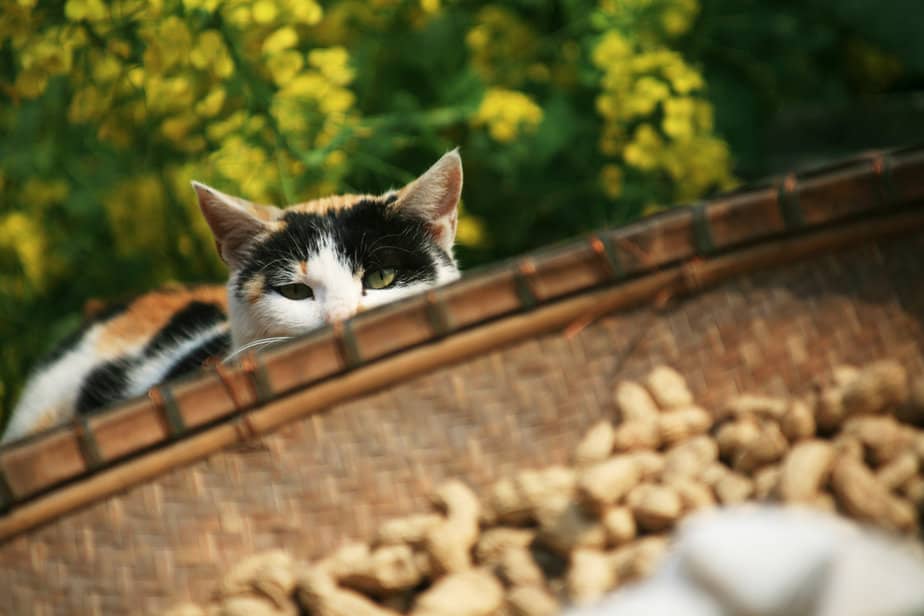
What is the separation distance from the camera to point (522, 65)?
181cm

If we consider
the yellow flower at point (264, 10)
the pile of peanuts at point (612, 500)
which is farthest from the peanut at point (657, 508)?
the yellow flower at point (264, 10)

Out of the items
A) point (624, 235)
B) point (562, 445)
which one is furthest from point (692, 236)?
point (562, 445)

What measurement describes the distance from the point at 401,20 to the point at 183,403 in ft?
3.78

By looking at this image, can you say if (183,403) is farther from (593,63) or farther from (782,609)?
(593,63)

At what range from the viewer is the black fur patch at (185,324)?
1315 mm

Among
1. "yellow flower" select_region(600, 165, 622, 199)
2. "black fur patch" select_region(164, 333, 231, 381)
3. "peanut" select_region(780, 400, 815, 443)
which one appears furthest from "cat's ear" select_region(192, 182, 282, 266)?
"yellow flower" select_region(600, 165, 622, 199)

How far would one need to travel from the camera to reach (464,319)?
867 mm

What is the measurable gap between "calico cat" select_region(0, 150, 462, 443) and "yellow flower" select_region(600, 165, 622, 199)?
→ 0.60 meters

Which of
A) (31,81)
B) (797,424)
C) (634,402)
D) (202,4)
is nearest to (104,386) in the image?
(31,81)

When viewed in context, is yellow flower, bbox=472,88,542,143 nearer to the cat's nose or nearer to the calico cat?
the calico cat

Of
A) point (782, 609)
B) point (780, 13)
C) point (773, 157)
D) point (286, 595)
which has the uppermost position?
point (780, 13)

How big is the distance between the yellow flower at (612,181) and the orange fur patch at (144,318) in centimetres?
74

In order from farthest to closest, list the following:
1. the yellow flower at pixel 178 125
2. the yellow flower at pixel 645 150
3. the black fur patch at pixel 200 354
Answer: the yellow flower at pixel 645 150 → the yellow flower at pixel 178 125 → the black fur patch at pixel 200 354

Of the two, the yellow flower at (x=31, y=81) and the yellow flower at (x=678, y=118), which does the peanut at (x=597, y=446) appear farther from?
the yellow flower at (x=31, y=81)
